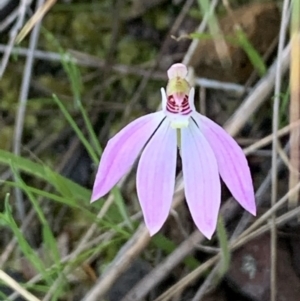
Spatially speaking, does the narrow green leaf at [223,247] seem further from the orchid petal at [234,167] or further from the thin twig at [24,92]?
the thin twig at [24,92]

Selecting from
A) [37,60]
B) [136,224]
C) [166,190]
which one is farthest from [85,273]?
[37,60]

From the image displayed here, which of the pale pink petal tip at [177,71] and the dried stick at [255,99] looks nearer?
the pale pink petal tip at [177,71]

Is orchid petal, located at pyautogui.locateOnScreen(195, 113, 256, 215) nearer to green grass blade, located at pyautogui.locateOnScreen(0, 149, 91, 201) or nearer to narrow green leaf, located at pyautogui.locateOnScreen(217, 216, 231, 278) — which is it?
narrow green leaf, located at pyautogui.locateOnScreen(217, 216, 231, 278)

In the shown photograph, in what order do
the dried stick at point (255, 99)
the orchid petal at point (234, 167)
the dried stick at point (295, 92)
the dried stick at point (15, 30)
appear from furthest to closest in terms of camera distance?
the dried stick at point (15, 30), the dried stick at point (255, 99), the dried stick at point (295, 92), the orchid petal at point (234, 167)

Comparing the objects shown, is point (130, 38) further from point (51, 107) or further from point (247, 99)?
point (247, 99)

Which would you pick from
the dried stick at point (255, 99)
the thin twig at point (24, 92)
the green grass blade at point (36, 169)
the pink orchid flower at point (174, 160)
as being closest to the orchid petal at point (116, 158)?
the pink orchid flower at point (174, 160)

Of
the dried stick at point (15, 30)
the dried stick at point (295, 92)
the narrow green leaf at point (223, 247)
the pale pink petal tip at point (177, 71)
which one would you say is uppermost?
the dried stick at point (15, 30)

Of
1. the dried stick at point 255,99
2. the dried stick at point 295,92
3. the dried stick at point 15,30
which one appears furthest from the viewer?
the dried stick at point 15,30

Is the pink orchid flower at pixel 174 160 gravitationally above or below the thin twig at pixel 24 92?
below
